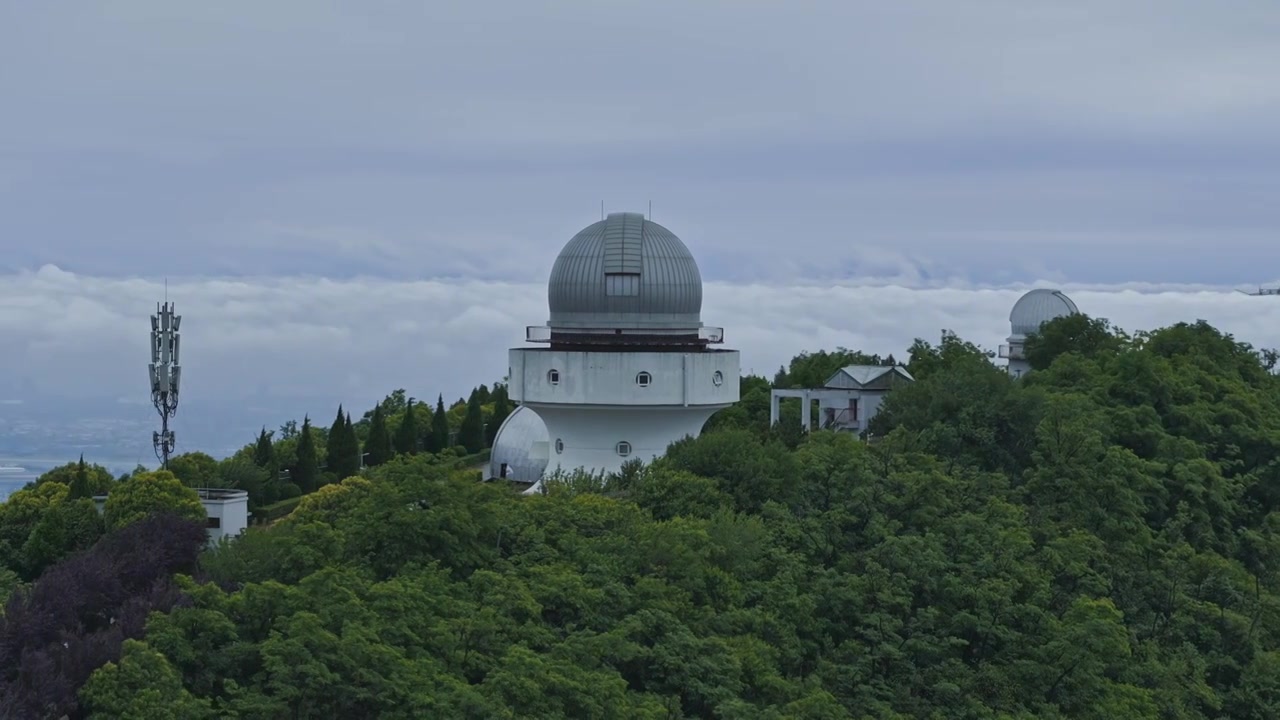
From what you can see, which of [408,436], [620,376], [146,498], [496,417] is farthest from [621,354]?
[496,417]

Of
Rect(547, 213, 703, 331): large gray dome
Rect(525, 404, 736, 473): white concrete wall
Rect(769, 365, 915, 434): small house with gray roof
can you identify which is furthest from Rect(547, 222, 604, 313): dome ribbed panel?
Rect(769, 365, 915, 434): small house with gray roof

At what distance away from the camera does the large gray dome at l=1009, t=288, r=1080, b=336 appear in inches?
2530

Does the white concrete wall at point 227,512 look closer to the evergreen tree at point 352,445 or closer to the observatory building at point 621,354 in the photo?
the observatory building at point 621,354

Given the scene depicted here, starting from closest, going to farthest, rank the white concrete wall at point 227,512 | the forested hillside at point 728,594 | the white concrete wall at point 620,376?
1. the forested hillside at point 728,594
2. the white concrete wall at point 227,512
3. the white concrete wall at point 620,376

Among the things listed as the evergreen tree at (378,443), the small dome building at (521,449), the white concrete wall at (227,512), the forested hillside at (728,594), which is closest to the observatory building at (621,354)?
the forested hillside at (728,594)

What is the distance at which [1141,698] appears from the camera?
83.4 ft

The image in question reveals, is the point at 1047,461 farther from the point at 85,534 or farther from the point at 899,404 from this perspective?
the point at 85,534

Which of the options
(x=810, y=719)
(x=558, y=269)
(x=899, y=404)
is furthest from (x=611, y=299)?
(x=810, y=719)

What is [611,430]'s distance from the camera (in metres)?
38.2

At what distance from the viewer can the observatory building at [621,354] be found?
37.1m

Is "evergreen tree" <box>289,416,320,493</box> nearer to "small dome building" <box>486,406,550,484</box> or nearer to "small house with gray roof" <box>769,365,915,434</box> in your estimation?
"small dome building" <box>486,406,550,484</box>

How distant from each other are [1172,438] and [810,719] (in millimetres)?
20715

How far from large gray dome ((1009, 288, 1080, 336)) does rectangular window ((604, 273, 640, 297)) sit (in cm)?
3115

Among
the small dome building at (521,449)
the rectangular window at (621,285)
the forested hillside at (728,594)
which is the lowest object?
the forested hillside at (728,594)
